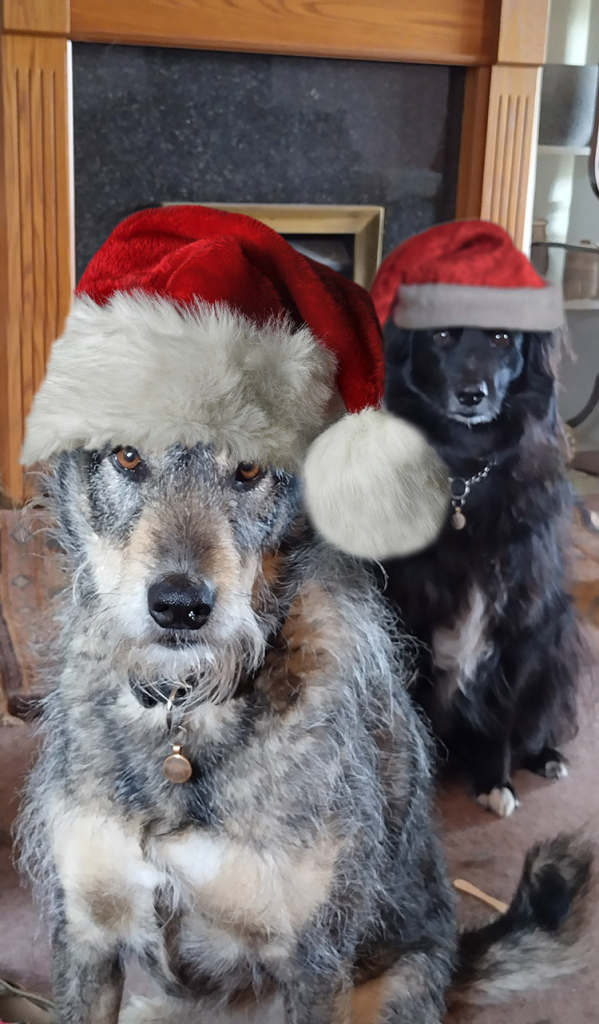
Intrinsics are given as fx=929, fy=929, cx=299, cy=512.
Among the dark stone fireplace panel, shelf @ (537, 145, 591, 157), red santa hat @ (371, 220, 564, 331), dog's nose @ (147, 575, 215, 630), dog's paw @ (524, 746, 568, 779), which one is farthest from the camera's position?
the dark stone fireplace panel

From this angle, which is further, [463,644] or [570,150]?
[463,644]

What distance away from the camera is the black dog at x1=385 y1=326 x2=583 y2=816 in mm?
1047

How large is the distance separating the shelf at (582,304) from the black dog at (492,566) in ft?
0.17

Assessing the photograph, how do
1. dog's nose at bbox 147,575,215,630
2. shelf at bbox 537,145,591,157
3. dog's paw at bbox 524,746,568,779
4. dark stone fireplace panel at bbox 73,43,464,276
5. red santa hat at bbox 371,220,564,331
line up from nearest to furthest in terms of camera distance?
1. dog's nose at bbox 147,575,215,630
2. red santa hat at bbox 371,220,564,331
3. shelf at bbox 537,145,591,157
4. dog's paw at bbox 524,746,568,779
5. dark stone fireplace panel at bbox 73,43,464,276

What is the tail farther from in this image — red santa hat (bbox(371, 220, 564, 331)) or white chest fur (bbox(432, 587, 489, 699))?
red santa hat (bbox(371, 220, 564, 331))

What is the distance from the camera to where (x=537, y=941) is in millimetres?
1027

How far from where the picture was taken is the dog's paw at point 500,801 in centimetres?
131

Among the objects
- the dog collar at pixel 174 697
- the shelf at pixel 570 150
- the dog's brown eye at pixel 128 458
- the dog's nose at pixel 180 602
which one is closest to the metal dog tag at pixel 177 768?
the dog collar at pixel 174 697

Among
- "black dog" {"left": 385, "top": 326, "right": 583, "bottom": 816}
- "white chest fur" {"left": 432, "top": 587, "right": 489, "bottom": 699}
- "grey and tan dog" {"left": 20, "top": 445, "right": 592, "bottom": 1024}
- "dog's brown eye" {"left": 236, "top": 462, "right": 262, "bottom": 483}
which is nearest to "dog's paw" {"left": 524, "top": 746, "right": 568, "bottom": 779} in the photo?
"black dog" {"left": 385, "top": 326, "right": 583, "bottom": 816}

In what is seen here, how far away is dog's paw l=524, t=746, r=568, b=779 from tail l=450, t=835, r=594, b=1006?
1.07ft

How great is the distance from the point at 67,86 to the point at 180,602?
45.9 inches

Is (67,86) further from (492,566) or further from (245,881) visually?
(245,881)

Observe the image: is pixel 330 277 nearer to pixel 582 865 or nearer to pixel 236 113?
pixel 582 865

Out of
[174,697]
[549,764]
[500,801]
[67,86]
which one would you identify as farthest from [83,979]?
[67,86]
